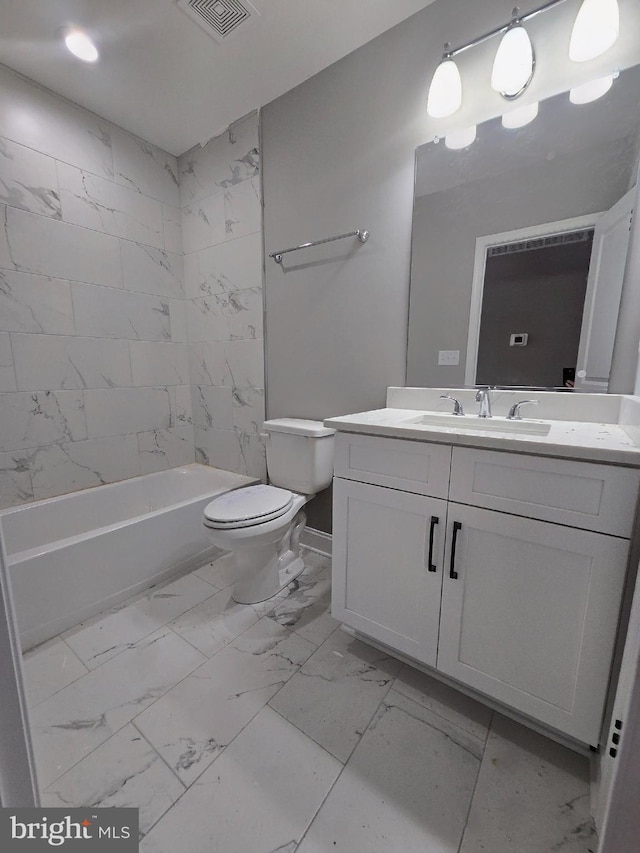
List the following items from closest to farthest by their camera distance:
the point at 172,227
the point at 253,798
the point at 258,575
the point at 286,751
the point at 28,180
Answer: the point at 253,798 < the point at 286,751 < the point at 258,575 < the point at 28,180 < the point at 172,227

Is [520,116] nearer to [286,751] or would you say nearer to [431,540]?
[431,540]

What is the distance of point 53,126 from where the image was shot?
1789 mm

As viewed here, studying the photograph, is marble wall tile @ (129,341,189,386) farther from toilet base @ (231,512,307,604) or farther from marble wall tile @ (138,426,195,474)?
toilet base @ (231,512,307,604)

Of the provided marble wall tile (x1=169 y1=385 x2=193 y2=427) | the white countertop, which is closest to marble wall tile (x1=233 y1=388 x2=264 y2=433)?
marble wall tile (x1=169 y1=385 x2=193 y2=427)

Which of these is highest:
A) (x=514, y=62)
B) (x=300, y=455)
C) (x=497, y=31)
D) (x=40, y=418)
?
(x=497, y=31)

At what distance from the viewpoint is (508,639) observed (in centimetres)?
97

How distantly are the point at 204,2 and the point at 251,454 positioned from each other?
203cm

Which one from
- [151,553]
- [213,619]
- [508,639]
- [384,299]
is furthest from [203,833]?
[384,299]

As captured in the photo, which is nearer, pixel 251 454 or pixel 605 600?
pixel 605 600

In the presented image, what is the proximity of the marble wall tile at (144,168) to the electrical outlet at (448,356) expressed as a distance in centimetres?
207

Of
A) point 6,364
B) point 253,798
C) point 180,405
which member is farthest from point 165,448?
point 253,798

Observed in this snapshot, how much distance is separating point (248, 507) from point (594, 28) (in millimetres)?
2006

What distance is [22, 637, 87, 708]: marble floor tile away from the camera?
1.18 m

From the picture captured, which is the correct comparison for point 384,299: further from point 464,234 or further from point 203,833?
point 203,833
